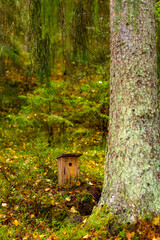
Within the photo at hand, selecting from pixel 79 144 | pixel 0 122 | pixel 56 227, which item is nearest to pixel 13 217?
pixel 56 227

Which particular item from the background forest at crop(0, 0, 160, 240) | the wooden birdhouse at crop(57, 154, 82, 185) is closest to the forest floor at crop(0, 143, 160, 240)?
the background forest at crop(0, 0, 160, 240)

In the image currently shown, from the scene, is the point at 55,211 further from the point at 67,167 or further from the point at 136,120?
the point at 136,120

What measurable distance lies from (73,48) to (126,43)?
6.06 ft

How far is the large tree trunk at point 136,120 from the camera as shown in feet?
9.91

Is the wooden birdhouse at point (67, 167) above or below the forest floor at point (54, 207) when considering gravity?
above

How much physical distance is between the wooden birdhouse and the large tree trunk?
1213 millimetres

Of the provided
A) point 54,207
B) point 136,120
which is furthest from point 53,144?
point 136,120

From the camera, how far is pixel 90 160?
5.95 meters

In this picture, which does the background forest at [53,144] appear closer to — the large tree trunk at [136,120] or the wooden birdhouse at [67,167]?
the wooden birdhouse at [67,167]

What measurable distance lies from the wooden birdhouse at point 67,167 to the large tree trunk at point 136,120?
1.21 metres

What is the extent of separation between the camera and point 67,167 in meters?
4.26

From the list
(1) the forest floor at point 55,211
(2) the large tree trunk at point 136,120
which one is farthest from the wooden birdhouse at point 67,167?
(2) the large tree trunk at point 136,120

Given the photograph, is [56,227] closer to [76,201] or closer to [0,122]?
[76,201]

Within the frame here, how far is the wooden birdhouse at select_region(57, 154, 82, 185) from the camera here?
4246 millimetres
